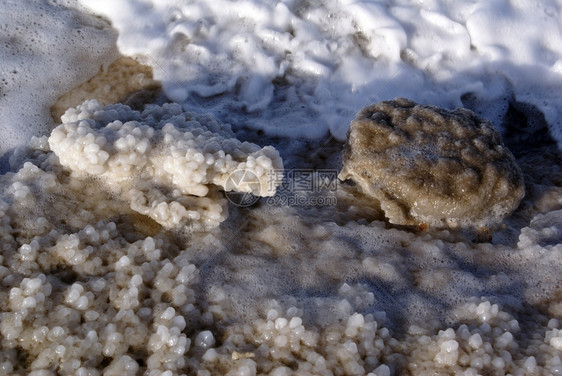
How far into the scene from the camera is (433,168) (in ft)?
9.52

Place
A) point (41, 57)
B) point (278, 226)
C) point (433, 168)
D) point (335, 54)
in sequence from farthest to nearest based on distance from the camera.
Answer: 1. point (335, 54)
2. point (41, 57)
3. point (433, 168)
4. point (278, 226)

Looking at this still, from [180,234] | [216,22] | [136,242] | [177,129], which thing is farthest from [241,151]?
[216,22]

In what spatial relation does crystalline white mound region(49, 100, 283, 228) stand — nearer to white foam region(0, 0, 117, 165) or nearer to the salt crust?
the salt crust

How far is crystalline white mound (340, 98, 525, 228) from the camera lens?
113 inches

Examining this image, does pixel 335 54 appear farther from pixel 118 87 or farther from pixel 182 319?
pixel 182 319

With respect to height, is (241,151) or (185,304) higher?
(241,151)

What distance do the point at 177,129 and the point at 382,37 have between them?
2.13m

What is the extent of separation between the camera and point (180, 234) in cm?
263

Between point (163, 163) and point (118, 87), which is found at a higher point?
point (163, 163)

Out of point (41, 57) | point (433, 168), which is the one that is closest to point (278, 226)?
point (433, 168)

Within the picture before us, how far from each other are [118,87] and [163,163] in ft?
4.37

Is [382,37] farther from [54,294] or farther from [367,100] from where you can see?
[54,294]

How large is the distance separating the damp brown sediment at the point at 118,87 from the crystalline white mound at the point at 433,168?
165 centimetres

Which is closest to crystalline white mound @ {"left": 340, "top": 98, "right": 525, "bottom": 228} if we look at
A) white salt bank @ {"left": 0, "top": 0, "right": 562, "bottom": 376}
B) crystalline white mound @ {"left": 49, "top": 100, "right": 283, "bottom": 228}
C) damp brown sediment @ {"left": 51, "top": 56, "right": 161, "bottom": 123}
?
white salt bank @ {"left": 0, "top": 0, "right": 562, "bottom": 376}
